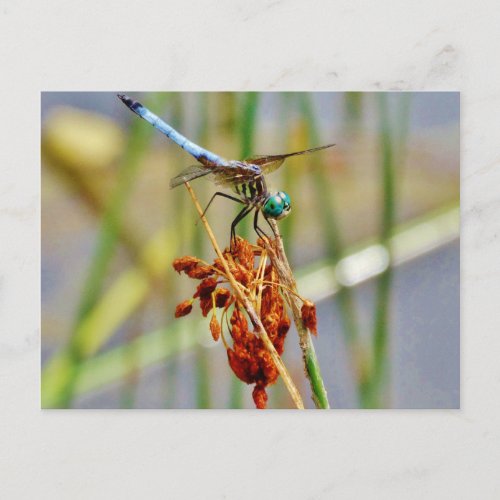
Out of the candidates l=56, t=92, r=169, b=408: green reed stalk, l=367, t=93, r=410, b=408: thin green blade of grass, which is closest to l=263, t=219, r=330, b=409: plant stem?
l=367, t=93, r=410, b=408: thin green blade of grass

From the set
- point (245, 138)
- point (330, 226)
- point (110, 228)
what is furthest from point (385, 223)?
point (110, 228)

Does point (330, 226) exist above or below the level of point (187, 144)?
below

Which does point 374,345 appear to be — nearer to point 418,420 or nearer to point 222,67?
point 418,420

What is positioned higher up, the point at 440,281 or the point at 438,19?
the point at 438,19

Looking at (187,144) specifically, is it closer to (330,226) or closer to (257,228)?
(257,228)

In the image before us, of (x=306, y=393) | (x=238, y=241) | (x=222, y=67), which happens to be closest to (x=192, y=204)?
(x=238, y=241)

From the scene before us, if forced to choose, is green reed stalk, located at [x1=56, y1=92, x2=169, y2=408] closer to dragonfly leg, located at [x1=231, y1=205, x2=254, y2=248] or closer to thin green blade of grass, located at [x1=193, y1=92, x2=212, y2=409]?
thin green blade of grass, located at [x1=193, y1=92, x2=212, y2=409]

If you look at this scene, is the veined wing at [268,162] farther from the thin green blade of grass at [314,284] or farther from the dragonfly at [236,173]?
the thin green blade of grass at [314,284]
